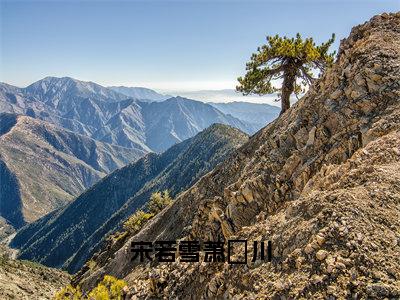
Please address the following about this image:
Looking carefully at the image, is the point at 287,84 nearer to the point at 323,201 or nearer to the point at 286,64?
the point at 286,64

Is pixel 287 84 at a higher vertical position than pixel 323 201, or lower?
higher

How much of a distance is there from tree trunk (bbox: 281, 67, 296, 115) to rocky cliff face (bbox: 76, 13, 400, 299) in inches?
321

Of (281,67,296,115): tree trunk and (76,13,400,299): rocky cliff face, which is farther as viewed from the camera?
(281,67,296,115): tree trunk

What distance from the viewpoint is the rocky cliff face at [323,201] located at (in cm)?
1505

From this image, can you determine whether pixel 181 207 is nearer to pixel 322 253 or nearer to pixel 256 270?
pixel 256 270

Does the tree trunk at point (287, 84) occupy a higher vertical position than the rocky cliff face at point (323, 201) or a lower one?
higher

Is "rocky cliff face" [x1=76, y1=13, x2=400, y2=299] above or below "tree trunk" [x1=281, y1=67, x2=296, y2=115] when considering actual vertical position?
below

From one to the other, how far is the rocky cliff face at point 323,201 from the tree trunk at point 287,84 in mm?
8144

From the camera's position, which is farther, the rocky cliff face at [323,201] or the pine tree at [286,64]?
the pine tree at [286,64]

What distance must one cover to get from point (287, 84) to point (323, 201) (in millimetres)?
35375

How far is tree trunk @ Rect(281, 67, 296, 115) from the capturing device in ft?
166

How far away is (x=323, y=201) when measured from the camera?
59.6 ft

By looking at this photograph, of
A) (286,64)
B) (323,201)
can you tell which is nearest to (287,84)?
(286,64)

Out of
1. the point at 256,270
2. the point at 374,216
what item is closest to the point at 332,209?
the point at 374,216
